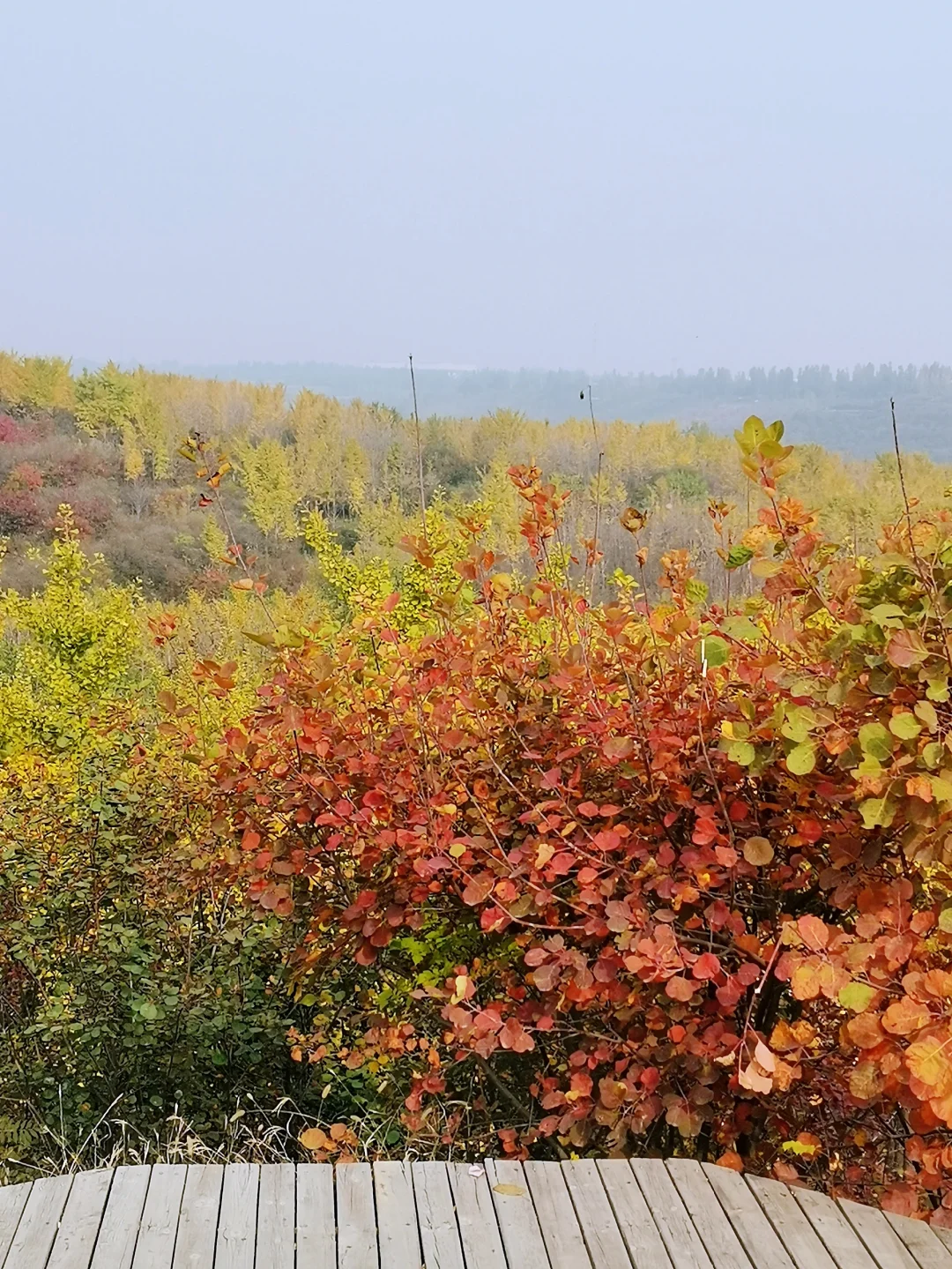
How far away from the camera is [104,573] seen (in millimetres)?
38812

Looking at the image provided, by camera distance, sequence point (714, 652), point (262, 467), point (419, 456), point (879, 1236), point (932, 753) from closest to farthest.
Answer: point (932, 753)
point (879, 1236)
point (714, 652)
point (419, 456)
point (262, 467)

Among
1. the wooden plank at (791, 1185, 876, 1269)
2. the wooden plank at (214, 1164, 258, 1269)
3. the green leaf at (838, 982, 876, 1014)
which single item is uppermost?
the green leaf at (838, 982, 876, 1014)

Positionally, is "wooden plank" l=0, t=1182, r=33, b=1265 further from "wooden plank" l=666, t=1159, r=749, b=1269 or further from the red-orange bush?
"wooden plank" l=666, t=1159, r=749, b=1269

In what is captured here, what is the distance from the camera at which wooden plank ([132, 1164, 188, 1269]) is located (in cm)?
148

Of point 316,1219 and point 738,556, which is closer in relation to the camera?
point 316,1219

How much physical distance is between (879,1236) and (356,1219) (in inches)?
32.1

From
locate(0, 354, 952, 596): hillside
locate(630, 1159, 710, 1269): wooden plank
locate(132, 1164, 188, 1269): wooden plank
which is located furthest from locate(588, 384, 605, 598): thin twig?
locate(0, 354, 952, 596): hillside

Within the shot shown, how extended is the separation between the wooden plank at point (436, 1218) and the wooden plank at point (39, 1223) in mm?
510

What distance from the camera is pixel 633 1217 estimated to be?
62.4 inches

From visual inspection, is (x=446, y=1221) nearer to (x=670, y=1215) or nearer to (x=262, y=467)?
(x=670, y=1215)

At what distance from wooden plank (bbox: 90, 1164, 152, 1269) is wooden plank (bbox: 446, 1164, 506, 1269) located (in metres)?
0.50

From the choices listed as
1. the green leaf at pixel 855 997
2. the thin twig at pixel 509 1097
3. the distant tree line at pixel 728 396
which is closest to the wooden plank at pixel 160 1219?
the thin twig at pixel 509 1097

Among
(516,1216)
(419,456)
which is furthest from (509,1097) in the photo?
(419,456)

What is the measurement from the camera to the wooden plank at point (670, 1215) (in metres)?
1.50
